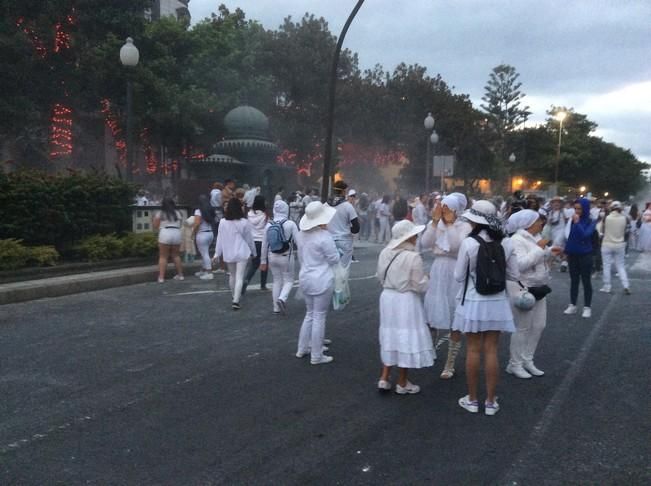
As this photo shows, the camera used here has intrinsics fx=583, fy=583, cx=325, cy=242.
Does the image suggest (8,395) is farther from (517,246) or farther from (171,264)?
(171,264)

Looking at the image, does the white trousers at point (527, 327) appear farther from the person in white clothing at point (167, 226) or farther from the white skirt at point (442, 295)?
the person in white clothing at point (167, 226)

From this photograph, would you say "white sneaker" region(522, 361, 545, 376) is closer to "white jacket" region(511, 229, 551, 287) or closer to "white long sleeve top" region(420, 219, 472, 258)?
"white jacket" region(511, 229, 551, 287)

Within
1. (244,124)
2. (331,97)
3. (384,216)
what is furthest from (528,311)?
(244,124)

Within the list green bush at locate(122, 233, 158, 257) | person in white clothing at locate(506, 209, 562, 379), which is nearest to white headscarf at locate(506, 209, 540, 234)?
person in white clothing at locate(506, 209, 562, 379)

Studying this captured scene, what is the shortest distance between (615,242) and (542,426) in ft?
24.8

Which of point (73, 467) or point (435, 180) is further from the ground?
point (435, 180)

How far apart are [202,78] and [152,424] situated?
102 feet

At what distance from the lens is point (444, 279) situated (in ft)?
20.5

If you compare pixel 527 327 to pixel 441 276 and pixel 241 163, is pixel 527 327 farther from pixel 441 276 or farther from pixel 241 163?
pixel 241 163

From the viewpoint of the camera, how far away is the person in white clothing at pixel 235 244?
30.7 feet

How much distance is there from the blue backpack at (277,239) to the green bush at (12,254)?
5.22 metres

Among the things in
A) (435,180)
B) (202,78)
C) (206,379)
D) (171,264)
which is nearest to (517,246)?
(206,379)

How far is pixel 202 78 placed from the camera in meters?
33.3

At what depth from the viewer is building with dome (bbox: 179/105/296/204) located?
66.0ft
